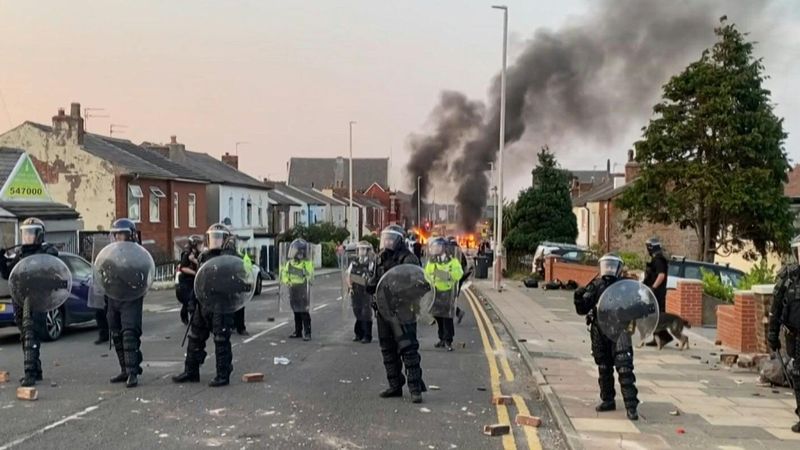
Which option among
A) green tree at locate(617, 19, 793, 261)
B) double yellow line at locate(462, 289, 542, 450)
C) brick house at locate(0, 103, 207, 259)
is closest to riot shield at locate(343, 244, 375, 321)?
double yellow line at locate(462, 289, 542, 450)

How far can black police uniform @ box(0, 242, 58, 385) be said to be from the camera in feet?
29.7

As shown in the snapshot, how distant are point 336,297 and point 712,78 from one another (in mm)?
13562

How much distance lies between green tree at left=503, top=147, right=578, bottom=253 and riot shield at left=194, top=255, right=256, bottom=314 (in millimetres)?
34387

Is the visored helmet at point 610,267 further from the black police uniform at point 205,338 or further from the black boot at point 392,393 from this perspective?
the black police uniform at point 205,338

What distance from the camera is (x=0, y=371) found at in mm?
9781

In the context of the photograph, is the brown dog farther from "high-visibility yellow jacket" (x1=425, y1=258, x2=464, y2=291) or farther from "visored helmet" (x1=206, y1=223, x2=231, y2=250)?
"visored helmet" (x1=206, y1=223, x2=231, y2=250)

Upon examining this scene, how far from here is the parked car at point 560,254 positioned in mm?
32178

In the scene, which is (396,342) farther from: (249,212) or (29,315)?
(249,212)

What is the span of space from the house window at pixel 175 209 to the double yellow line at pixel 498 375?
69.3 ft

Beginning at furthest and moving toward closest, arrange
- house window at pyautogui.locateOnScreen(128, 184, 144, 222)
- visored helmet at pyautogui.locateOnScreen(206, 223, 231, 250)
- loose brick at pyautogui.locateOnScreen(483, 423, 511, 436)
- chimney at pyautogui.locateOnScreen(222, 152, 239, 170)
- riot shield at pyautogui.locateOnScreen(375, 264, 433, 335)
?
chimney at pyautogui.locateOnScreen(222, 152, 239, 170), house window at pyautogui.locateOnScreen(128, 184, 144, 222), visored helmet at pyautogui.locateOnScreen(206, 223, 231, 250), riot shield at pyautogui.locateOnScreen(375, 264, 433, 335), loose brick at pyautogui.locateOnScreen(483, 423, 511, 436)

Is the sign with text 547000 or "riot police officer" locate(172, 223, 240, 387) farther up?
the sign with text 547000

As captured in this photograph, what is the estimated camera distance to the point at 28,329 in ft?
30.0

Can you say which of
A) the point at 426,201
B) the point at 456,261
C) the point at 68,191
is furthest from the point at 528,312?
the point at 426,201

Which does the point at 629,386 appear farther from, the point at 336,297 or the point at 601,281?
the point at 336,297
